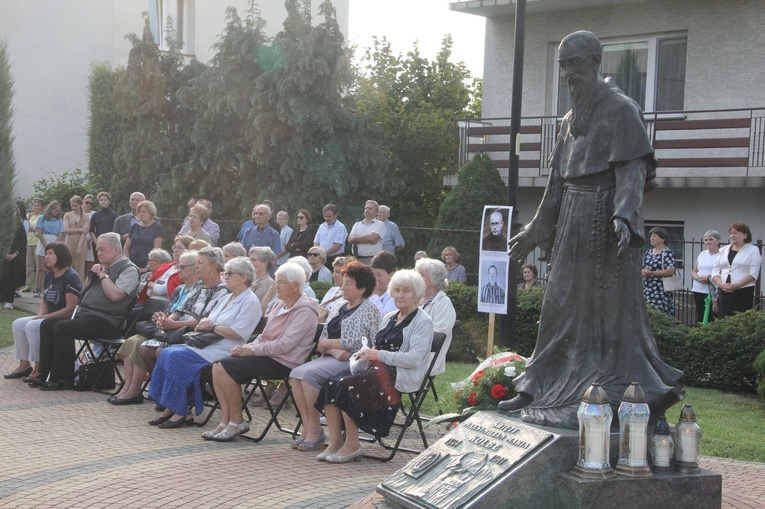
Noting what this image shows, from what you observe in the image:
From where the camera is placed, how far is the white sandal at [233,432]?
8.86 meters

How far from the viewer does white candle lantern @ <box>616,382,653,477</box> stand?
19.1 ft

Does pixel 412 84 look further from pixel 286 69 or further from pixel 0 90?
pixel 0 90

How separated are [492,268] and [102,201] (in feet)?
31.8

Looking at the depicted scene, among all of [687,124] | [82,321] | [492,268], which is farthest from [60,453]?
[687,124]

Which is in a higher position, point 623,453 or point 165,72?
point 165,72

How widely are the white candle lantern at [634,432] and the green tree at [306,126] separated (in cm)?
1541

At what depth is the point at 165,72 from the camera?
78.5 feet

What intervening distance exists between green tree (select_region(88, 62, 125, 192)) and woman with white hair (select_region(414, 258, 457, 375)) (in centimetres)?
1898

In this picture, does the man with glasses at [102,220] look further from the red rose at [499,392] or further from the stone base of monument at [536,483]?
the stone base of monument at [536,483]

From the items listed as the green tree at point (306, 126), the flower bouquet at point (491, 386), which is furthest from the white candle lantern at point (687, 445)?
the green tree at point (306, 126)

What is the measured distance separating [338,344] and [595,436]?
3353mm

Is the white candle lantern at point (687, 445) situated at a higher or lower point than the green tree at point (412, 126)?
lower

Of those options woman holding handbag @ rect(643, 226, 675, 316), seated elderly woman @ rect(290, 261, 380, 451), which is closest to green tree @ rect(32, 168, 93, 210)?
woman holding handbag @ rect(643, 226, 675, 316)

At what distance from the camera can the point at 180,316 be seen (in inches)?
412
